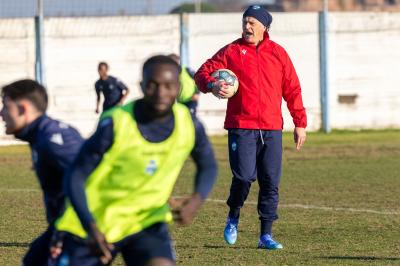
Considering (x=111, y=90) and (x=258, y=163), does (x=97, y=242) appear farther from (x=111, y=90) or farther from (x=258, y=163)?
(x=111, y=90)

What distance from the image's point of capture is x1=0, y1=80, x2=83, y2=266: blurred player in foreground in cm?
610

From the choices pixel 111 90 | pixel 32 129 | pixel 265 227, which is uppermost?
pixel 32 129

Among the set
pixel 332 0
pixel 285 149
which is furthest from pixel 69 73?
pixel 332 0

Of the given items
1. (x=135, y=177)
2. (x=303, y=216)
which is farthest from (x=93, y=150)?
(x=303, y=216)

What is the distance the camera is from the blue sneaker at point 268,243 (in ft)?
34.1

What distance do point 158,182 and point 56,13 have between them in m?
22.9

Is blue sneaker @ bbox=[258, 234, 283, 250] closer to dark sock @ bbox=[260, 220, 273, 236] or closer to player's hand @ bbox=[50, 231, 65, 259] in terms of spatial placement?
dark sock @ bbox=[260, 220, 273, 236]

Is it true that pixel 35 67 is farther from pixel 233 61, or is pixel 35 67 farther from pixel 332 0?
pixel 332 0

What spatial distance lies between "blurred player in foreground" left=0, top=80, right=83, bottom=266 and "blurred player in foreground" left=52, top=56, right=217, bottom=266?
29cm

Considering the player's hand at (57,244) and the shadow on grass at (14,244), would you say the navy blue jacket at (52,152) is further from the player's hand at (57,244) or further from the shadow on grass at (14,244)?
the shadow on grass at (14,244)

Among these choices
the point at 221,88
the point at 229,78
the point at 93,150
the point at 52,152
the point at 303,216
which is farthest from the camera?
the point at 303,216

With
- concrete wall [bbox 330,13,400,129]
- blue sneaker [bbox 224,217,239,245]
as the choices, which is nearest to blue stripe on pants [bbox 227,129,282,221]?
blue sneaker [bbox 224,217,239,245]

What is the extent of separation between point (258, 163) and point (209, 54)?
1876 centimetres

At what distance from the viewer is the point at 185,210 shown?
5871 mm
